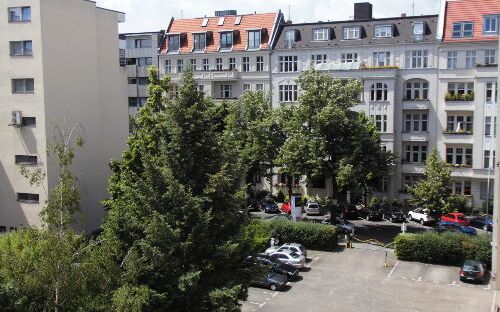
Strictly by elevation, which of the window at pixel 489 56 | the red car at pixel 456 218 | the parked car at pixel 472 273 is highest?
the window at pixel 489 56

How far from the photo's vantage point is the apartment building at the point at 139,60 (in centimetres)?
7175

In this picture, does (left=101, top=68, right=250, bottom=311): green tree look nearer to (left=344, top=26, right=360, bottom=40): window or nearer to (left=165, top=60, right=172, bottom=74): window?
(left=344, top=26, right=360, bottom=40): window

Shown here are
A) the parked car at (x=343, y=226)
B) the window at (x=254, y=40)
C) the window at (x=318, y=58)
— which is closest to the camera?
the parked car at (x=343, y=226)

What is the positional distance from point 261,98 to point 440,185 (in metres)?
18.8

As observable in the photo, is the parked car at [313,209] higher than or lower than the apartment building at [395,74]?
lower

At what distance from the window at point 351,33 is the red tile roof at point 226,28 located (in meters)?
9.08

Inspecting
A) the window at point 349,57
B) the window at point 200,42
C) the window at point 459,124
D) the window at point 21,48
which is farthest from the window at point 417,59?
the window at point 21,48

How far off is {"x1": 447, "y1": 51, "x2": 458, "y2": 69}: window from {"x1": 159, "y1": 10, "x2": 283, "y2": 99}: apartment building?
19491 millimetres

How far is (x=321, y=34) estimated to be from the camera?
61.8 m

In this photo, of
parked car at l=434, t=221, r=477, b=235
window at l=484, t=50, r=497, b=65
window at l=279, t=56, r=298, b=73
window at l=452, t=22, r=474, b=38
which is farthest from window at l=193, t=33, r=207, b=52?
parked car at l=434, t=221, r=477, b=235

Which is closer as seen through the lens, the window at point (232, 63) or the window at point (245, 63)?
the window at point (245, 63)

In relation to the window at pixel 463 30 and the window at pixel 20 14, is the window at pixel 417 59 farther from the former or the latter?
the window at pixel 20 14

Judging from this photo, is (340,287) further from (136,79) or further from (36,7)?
(136,79)

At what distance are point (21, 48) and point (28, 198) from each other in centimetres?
1079
